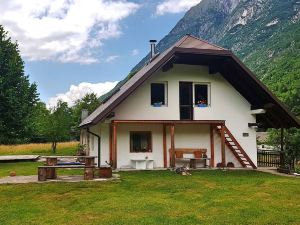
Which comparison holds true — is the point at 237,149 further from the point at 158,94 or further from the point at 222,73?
the point at 158,94

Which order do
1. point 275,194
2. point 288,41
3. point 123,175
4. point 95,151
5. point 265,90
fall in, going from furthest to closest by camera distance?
1. point 288,41
2. point 95,151
3. point 265,90
4. point 123,175
5. point 275,194

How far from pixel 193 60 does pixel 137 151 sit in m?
4.92

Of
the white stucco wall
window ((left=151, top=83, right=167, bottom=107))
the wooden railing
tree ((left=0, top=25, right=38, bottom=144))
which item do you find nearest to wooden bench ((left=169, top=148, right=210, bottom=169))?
the white stucco wall

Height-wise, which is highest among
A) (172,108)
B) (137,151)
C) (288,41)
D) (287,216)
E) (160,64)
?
(288,41)

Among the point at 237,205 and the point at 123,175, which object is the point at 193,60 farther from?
the point at 237,205

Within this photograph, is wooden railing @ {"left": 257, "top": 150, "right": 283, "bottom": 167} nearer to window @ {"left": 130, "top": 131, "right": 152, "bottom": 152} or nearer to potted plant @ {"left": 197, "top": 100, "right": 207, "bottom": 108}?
potted plant @ {"left": 197, "top": 100, "right": 207, "bottom": 108}

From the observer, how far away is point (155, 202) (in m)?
10.1

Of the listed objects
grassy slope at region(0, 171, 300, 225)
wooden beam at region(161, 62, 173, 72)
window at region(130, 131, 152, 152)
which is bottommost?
grassy slope at region(0, 171, 300, 225)

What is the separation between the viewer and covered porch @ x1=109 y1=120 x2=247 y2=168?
17811 millimetres

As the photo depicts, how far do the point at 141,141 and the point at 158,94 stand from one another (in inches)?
90.6

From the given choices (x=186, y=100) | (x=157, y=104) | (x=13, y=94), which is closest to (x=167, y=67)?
(x=157, y=104)

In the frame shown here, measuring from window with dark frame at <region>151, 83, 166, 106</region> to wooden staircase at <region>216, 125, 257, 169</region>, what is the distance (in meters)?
3.03

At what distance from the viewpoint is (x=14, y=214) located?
29.5 ft

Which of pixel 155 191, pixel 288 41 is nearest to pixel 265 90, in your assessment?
pixel 155 191
